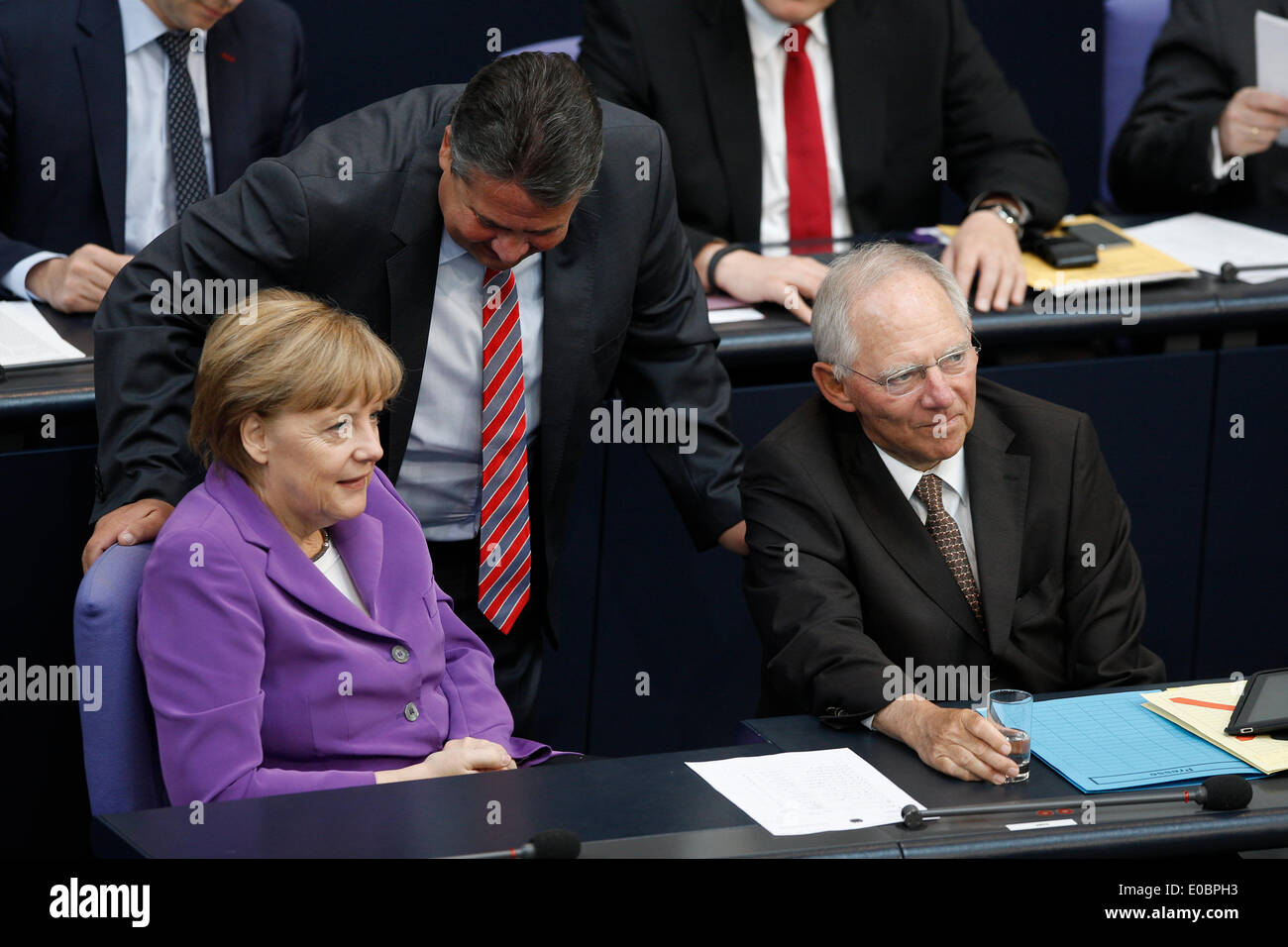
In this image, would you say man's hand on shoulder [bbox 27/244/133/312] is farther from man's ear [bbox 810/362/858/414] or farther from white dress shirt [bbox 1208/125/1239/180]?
white dress shirt [bbox 1208/125/1239/180]

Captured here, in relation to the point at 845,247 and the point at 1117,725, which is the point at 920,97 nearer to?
the point at 845,247

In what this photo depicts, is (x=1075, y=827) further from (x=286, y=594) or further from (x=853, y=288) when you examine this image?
(x=286, y=594)

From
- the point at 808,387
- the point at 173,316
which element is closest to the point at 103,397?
the point at 173,316

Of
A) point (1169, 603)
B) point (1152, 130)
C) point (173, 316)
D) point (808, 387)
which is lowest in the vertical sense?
point (1169, 603)

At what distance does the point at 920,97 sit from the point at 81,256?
1.94 m

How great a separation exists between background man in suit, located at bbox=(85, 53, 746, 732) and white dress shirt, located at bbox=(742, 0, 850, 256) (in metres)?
0.93

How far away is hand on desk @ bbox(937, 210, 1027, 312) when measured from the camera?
11.7 ft

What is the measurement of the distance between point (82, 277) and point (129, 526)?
3.88ft

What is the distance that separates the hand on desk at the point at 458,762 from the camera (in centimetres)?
234

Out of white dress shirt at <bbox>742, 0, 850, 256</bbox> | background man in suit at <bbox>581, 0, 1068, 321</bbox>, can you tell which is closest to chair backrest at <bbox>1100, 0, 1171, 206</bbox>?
background man in suit at <bbox>581, 0, 1068, 321</bbox>

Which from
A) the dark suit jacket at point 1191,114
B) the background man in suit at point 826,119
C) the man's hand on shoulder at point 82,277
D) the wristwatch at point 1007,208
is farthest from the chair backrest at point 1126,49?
the man's hand on shoulder at point 82,277

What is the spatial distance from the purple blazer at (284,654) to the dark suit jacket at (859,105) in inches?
56.3

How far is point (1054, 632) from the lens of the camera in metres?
2.73

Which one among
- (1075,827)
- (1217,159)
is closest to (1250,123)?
(1217,159)
